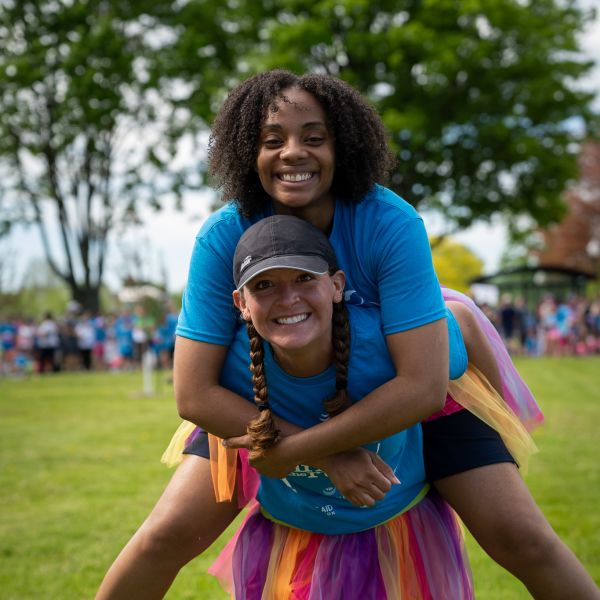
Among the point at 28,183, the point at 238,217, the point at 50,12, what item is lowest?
the point at 238,217

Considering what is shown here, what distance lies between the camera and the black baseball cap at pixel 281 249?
2514 mm

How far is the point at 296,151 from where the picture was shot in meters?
2.68

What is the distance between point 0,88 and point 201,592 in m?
24.6

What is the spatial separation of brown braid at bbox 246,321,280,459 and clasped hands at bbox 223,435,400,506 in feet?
0.08

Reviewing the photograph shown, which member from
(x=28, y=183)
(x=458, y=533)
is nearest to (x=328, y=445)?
(x=458, y=533)

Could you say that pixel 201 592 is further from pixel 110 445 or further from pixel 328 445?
pixel 110 445

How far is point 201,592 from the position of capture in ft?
14.5

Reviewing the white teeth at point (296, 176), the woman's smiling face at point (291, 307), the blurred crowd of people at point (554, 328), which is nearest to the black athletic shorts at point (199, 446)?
the woman's smiling face at point (291, 307)

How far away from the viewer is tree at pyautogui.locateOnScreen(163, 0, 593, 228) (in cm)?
Answer: 2292

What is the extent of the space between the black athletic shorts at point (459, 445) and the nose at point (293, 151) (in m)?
1.18

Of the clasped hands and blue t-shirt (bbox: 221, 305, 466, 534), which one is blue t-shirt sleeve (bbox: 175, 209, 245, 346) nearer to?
blue t-shirt (bbox: 221, 305, 466, 534)

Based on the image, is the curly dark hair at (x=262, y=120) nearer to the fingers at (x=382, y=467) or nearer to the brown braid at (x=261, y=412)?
the brown braid at (x=261, y=412)

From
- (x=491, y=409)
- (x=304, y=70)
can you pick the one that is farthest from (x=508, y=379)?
(x=304, y=70)

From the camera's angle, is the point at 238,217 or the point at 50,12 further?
the point at 50,12
